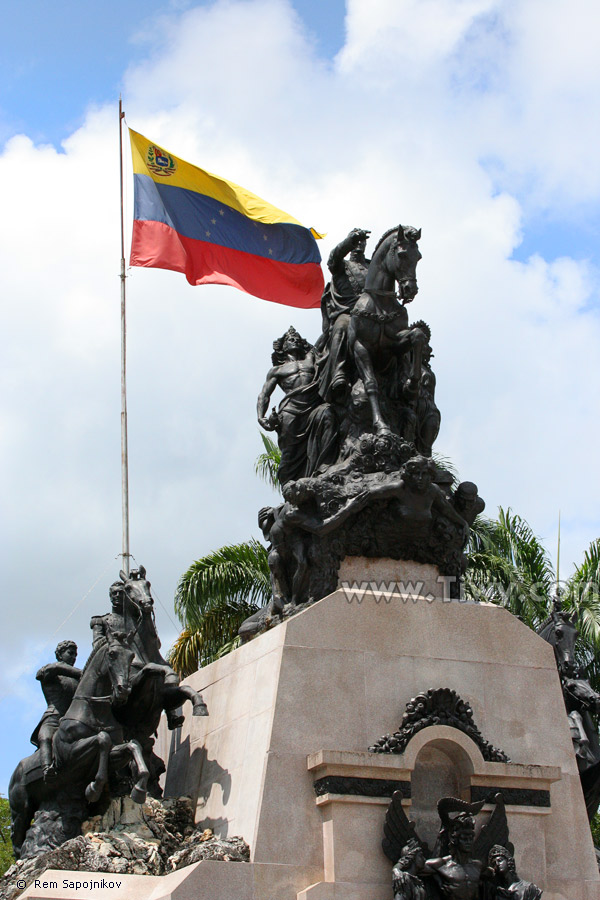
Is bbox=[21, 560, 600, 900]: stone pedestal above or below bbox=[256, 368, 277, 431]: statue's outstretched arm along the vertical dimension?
below

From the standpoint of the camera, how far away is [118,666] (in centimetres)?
1396

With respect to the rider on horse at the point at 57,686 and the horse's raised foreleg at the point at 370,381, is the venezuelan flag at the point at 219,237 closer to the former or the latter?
the horse's raised foreleg at the point at 370,381

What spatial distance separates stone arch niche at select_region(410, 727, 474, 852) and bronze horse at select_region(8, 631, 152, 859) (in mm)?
2913

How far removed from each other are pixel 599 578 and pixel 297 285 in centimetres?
1086

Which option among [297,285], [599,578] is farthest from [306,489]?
[599,578]

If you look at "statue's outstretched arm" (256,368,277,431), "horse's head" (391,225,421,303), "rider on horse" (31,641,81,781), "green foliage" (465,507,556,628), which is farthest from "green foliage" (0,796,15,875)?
"horse's head" (391,225,421,303)

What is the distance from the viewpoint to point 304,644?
13195 millimetres

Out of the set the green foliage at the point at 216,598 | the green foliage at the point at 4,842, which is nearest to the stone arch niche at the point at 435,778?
the green foliage at the point at 216,598

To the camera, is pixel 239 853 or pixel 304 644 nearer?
pixel 239 853

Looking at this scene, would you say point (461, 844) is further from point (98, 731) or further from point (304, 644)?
point (98, 731)

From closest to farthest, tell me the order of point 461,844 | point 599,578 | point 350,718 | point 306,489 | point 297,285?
1. point 461,844
2. point 350,718
3. point 306,489
4. point 297,285
5. point 599,578

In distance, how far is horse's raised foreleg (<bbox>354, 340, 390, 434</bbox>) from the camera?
1502cm

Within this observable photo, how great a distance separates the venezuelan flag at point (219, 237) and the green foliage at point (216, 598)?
825 cm

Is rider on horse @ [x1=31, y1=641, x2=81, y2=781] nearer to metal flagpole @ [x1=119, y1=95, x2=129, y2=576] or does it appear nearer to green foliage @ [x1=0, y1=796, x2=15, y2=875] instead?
metal flagpole @ [x1=119, y1=95, x2=129, y2=576]
